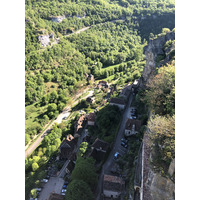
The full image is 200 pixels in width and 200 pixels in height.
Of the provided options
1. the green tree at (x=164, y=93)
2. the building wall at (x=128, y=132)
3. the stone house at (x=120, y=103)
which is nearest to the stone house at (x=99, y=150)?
the building wall at (x=128, y=132)

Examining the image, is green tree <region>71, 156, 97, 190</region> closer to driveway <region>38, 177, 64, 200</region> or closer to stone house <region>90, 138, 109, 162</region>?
stone house <region>90, 138, 109, 162</region>

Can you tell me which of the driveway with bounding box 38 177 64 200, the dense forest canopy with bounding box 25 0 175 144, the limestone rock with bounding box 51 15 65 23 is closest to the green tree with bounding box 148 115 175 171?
the driveway with bounding box 38 177 64 200

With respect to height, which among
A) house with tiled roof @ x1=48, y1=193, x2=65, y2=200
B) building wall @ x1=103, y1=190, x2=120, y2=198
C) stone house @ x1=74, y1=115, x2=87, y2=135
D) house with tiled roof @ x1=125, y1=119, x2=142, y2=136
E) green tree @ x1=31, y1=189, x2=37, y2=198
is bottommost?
green tree @ x1=31, y1=189, x2=37, y2=198

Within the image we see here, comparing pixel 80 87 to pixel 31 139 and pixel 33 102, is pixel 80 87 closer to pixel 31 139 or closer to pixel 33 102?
pixel 33 102

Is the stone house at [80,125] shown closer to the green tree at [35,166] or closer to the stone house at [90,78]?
the green tree at [35,166]

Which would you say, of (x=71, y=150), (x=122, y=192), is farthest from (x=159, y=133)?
(x=71, y=150)

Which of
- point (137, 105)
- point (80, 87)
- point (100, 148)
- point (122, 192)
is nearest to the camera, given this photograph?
point (122, 192)
